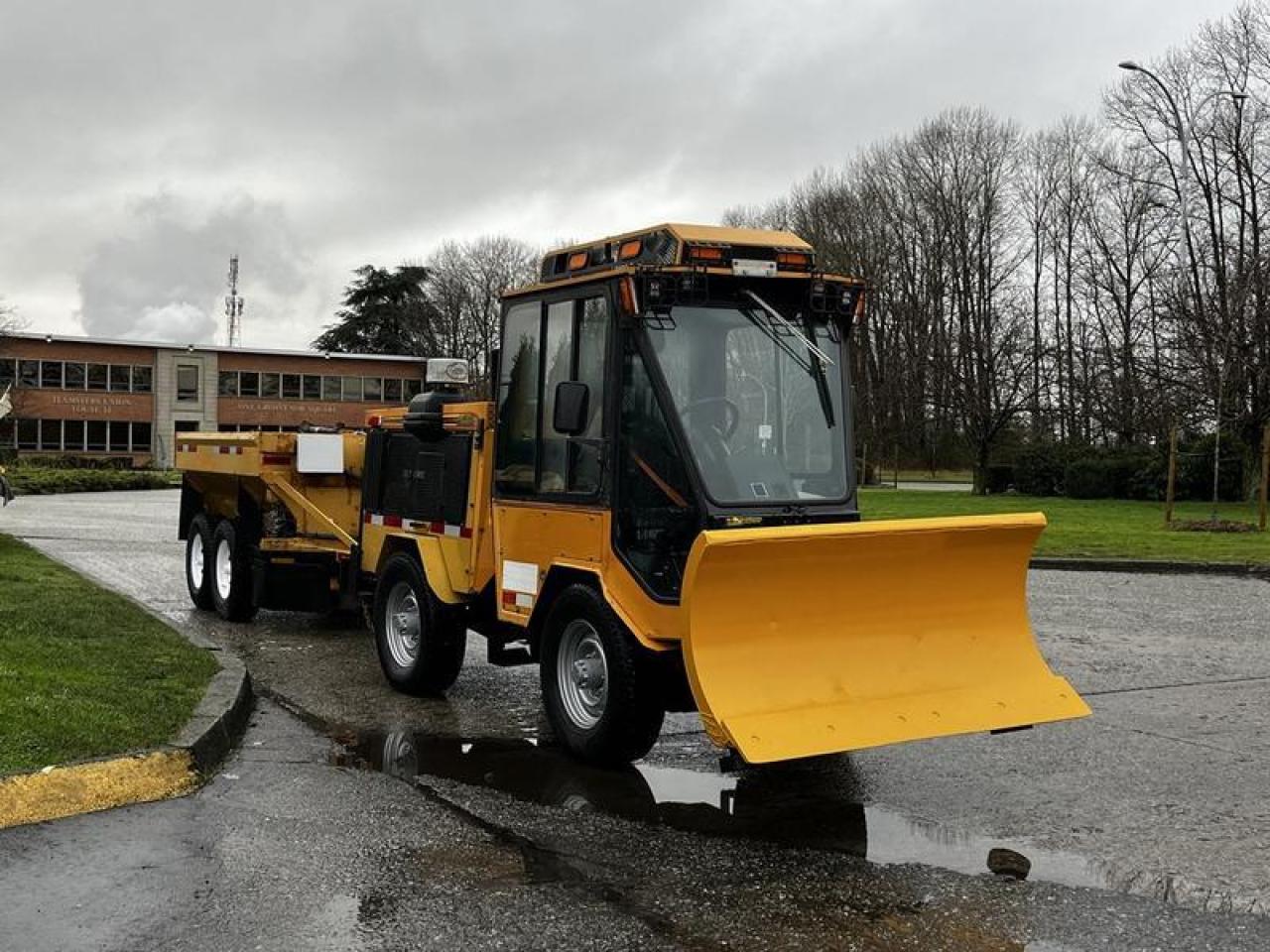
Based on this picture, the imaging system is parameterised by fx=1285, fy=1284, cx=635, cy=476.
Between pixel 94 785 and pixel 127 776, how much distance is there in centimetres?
17

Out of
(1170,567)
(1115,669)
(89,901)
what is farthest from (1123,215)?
(89,901)

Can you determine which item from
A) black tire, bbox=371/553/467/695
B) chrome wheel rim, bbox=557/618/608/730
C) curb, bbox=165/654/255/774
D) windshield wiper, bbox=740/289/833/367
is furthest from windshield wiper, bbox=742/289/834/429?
curb, bbox=165/654/255/774

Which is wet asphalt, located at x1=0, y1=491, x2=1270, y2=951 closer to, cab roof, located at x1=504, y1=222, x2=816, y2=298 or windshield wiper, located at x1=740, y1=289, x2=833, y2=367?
windshield wiper, located at x1=740, y1=289, x2=833, y2=367

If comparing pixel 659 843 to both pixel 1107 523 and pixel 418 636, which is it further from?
pixel 1107 523

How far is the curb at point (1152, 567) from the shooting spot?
688 inches

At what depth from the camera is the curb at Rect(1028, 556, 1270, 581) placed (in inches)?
688

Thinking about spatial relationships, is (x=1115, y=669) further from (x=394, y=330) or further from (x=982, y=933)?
(x=394, y=330)

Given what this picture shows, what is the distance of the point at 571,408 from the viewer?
6684mm

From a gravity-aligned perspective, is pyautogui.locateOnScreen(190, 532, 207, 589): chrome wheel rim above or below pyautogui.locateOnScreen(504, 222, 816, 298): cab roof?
below

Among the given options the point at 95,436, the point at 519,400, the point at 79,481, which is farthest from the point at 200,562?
the point at 95,436

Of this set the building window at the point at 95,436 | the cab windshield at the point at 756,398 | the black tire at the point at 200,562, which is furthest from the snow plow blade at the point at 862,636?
the building window at the point at 95,436

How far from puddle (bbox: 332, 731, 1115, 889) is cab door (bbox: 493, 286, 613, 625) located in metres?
0.91

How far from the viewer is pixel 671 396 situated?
664 cm

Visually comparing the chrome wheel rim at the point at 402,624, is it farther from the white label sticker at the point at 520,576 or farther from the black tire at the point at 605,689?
the black tire at the point at 605,689
